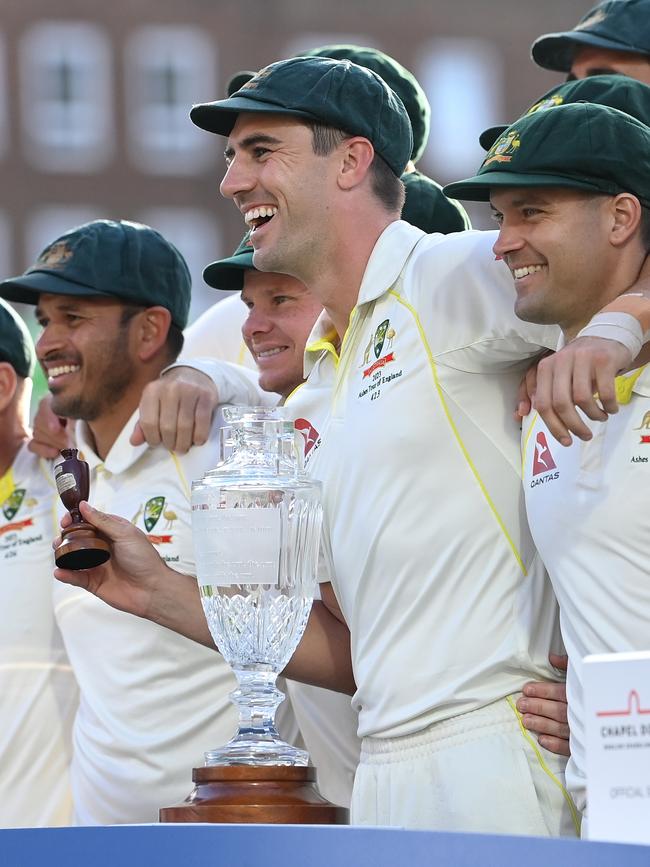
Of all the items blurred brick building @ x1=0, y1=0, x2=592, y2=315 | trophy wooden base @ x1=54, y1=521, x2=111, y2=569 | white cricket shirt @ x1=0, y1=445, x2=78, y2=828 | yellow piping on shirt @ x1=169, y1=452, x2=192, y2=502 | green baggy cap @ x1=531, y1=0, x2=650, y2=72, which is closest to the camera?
trophy wooden base @ x1=54, y1=521, x2=111, y2=569

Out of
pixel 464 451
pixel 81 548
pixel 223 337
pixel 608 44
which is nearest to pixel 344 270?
pixel 464 451

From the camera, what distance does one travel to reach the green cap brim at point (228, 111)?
357 cm

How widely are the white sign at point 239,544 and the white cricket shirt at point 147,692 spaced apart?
3.94 ft

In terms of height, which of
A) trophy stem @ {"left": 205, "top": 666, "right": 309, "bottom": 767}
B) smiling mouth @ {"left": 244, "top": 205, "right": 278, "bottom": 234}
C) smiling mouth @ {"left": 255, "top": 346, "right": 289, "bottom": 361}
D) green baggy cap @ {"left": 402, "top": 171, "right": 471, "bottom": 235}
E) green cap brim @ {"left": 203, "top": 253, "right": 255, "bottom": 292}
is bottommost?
trophy stem @ {"left": 205, "top": 666, "right": 309, "bottom": 767}

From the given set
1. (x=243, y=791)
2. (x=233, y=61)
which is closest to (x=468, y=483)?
(x=243, y=791)

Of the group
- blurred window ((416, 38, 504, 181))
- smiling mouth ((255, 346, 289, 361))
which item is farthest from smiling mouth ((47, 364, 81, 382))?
blurred window ((416, 38, 504, 181))

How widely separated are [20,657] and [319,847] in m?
2.51

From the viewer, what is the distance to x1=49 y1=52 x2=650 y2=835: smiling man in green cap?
328cm

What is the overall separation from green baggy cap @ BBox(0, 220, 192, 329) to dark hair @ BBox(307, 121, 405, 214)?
3.29 feet

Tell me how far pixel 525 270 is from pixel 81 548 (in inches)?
36.6

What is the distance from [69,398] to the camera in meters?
4.58

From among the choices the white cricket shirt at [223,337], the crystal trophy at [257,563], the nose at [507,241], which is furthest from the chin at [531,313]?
the white cricket shirt at [223,337]

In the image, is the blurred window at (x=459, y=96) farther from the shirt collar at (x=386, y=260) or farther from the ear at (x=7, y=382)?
the shirt collar at (x=386, y=260)

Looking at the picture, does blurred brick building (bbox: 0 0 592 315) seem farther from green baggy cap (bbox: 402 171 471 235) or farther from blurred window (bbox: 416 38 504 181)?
green baggy cap (bbox: 402 171 471 235)
